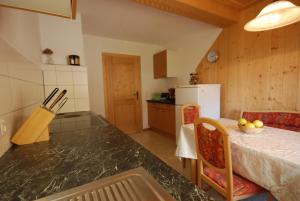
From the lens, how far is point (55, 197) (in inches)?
18.4

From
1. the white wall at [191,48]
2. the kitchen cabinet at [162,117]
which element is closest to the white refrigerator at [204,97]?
the kitchen cabinet at [162,117]

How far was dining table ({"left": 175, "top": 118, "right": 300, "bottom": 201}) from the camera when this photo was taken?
874mm

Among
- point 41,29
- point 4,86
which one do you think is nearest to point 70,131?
point 4,86

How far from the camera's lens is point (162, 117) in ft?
11.7

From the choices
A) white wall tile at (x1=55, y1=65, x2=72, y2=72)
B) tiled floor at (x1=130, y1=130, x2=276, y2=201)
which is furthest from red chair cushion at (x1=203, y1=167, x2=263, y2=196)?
white wall tile at (x1=55, y1=65, x2=72, y2=72)

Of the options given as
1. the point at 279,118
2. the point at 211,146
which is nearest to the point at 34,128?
the point at 211,146

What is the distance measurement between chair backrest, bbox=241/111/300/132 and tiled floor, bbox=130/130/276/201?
878mm

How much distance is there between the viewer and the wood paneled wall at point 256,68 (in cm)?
186

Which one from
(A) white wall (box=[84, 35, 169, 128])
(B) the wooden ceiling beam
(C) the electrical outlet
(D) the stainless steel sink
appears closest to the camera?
(D) the stainless steel sink

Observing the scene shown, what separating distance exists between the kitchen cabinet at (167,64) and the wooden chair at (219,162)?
2.56 metres

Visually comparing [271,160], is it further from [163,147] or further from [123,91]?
[123,91]

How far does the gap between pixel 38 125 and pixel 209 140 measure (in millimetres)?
1207

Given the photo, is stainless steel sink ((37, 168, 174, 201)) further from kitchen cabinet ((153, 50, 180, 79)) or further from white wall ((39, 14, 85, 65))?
kitchen cabinet ((153, 50, 180, 79))

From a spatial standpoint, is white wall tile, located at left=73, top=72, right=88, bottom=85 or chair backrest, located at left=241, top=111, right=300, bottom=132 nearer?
chair backrest, located at left=241, top=111, right=300, bottom=132
